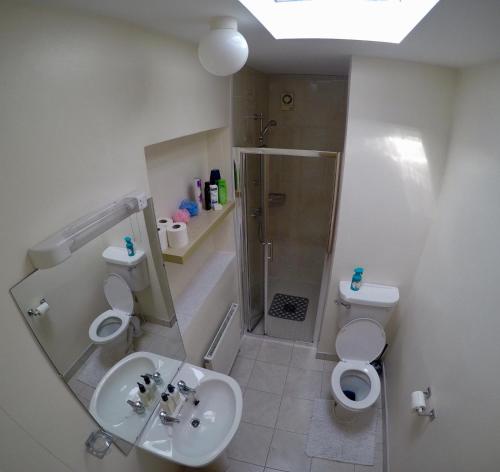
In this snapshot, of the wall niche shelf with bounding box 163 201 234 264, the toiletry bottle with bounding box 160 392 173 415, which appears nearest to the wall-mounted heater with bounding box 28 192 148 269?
the wall niche shelf with bounding box 163 201 234 264

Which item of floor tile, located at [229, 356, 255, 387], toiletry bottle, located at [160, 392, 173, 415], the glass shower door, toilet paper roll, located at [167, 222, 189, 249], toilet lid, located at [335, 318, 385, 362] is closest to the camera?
toiletry bottle, located at [160, 392, 173, 415]

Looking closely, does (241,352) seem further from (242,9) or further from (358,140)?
(242,9)

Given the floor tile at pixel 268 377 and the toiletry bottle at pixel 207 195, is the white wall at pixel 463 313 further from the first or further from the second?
the toiletry bottle at pixel 207 195

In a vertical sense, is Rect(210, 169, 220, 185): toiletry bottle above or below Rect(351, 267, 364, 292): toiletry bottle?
above

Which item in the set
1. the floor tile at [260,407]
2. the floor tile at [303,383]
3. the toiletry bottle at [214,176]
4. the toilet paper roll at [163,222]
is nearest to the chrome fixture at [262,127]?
the toiletry bottle at [214,176]

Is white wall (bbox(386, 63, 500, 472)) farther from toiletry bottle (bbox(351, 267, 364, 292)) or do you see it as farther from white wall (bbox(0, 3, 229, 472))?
white wall (bbox(0, 3, 229, 472))

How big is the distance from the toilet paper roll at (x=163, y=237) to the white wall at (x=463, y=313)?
4.97 ft

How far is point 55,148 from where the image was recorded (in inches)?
35.1

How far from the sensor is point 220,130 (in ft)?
6.98

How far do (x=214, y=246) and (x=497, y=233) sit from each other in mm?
1909

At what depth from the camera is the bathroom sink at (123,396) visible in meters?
1.24

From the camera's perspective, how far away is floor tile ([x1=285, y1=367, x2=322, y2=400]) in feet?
7.97

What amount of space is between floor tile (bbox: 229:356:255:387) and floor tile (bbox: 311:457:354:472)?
77cm

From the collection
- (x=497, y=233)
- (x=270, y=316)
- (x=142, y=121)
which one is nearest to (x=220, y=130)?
(x=142, y=121)
